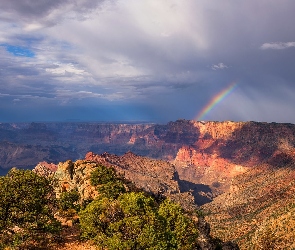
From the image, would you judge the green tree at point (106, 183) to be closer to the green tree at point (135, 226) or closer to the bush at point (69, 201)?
the bush at point (69, 201)

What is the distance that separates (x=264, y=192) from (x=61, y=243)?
157839 millimetres

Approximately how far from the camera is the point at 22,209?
46469mm

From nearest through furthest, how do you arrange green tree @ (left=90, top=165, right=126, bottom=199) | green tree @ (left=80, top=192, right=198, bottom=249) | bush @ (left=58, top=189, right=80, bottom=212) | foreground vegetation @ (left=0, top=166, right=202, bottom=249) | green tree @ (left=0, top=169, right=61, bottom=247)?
green tree @ (left=80, top=192, right=198, bottom=249)
foreground vegetation @ (left=0, top=166, right=202, bottom=249)
green tree @ (left=0, top=169, right=61, bottom=247)
bush @ (left=58, top=189, right=80, bottom=212)
green tree @ (left=90, top=165, right=126, bottom=199)

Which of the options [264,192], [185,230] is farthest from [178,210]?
[264,192]

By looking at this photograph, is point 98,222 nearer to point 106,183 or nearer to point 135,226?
point 135,226

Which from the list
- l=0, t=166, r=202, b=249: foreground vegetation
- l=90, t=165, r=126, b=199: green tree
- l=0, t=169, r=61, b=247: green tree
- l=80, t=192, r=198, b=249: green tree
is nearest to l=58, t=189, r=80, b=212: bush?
l=90, t=165, r=126, b=199: green tree

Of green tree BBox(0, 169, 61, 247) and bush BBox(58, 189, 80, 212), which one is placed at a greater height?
green tree BBox(0, 169, 61, 247)

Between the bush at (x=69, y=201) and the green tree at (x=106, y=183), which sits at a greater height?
the green tree at (x=106, y=183)

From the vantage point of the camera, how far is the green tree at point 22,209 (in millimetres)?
44812

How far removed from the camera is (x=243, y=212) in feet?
538

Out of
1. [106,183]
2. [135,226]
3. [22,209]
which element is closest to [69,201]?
[106,183]

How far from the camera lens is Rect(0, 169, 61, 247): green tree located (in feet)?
147

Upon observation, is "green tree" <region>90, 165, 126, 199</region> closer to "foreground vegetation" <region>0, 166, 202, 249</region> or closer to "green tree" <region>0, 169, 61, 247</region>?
"foreground vegetation" <region>0, 166, 202, 249</region>

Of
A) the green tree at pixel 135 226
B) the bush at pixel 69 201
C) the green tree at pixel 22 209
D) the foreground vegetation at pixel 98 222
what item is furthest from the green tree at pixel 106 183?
the green tree at pixel 22 209
